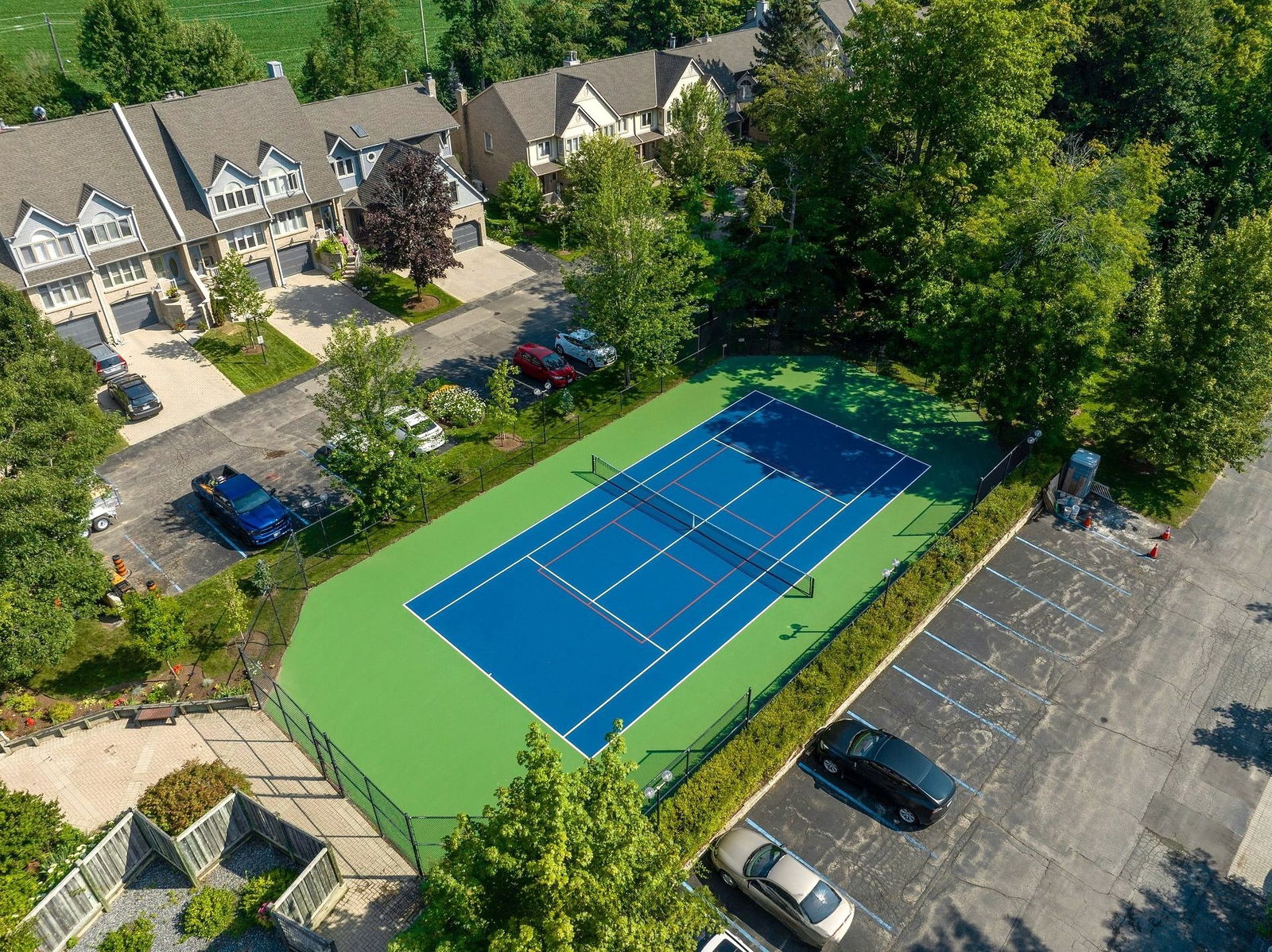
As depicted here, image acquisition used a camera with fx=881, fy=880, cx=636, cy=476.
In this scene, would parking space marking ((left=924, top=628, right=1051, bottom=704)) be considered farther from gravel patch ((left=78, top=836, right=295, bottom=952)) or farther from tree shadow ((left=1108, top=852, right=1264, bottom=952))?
gravel patch ((left=78, top=836, right=295, bottom=952))

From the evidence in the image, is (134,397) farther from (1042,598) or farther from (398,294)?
(1042,598)

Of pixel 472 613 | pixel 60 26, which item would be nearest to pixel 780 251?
pixel 472 613

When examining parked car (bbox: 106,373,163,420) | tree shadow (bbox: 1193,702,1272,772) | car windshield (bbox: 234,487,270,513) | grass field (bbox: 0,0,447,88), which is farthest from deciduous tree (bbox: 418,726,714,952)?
grass field (bbox: 0,0,447,88)

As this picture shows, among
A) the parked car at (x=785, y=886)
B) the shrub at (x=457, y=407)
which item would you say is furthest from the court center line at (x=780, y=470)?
the parked car at (x=785, y=886)

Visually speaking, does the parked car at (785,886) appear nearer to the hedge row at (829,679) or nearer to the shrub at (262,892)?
the hedge row at (829,679)

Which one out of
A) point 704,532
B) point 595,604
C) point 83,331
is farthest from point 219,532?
point 704,532

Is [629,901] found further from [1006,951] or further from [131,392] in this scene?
[131,392]
